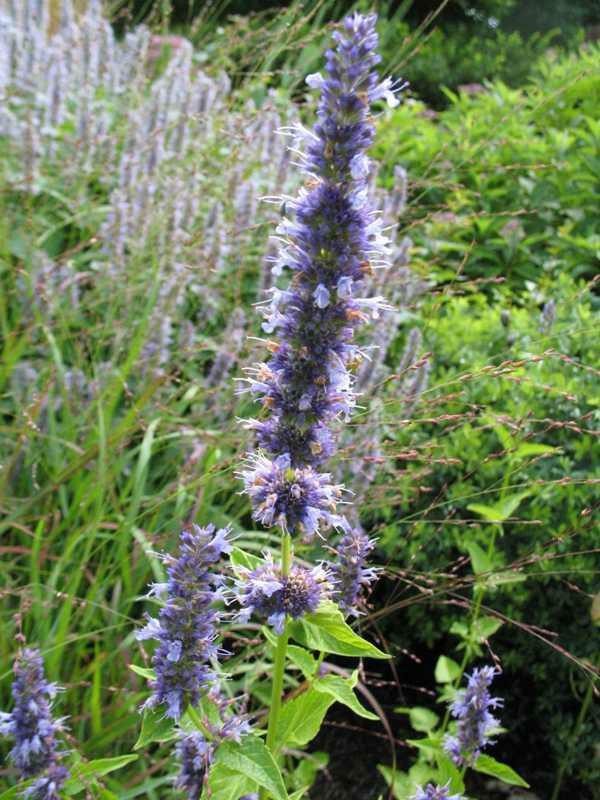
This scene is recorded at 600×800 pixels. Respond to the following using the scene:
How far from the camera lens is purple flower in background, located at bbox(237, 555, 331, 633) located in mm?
1516

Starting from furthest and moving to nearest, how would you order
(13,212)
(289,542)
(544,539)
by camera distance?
1. (13,212)
2. (544,539)
3. (289,542)

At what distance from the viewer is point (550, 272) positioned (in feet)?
15.1

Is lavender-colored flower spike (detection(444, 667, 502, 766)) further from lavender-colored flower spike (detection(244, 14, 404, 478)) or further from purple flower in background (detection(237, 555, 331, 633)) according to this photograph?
lavender-colored flower spike (detection(244, 14, 404, 478))

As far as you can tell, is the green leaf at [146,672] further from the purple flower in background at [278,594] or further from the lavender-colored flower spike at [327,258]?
the lavender-colored flower spike at [327,258]

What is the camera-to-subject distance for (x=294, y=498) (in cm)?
149

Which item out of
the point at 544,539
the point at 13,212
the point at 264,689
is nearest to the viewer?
the point at 264,689

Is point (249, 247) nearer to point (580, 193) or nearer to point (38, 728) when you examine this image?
point (580, 193)

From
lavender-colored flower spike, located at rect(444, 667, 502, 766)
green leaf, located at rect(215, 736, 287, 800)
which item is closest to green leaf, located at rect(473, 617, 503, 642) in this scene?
lavender-colored flower spike, located at rect(444, 667, 502, 766)

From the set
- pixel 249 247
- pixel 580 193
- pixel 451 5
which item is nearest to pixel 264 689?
pixel 249 247

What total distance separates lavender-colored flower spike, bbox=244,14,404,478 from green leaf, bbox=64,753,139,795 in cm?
63

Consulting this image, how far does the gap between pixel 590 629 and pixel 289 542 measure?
1.71 m

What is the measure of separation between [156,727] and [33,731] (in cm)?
37

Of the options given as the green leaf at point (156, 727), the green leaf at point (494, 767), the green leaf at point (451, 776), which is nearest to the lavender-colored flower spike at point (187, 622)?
the green leaf at point (156, 727)

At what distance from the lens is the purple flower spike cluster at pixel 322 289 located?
1.30 meters
